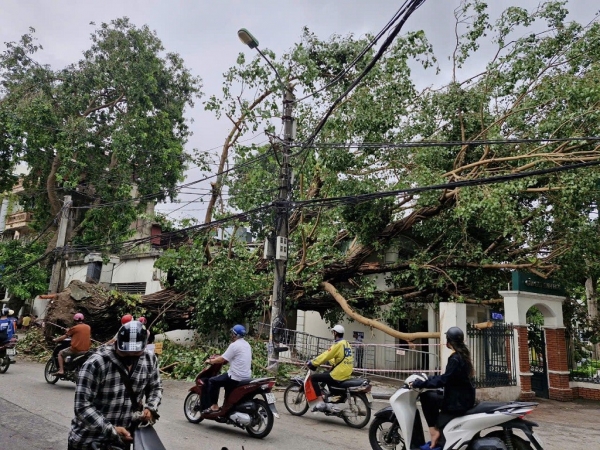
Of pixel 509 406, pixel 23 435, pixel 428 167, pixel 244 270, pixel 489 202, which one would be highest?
pixel 428 167

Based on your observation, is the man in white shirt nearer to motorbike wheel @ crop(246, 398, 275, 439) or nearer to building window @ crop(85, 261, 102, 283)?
motorbike wheel @ crop(246, 398, 275, 439)

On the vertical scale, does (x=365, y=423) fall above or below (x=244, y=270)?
below

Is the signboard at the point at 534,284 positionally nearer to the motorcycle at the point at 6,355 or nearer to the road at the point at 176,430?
the road at the point at 176,430

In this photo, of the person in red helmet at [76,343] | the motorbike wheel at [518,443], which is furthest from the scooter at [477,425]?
the person in red helmet at [76,343]

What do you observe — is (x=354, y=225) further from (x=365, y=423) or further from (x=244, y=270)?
(x=365, y=423)

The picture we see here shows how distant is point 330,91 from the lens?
15.2m

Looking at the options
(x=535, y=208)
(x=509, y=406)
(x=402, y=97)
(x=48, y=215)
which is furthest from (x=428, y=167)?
(x=48, y=215)

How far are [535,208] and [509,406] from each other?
9.81 m

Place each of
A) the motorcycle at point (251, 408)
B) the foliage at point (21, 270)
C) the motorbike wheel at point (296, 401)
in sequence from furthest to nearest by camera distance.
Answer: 1. the foliage at point (21, 270)
2. the motorbike wheel at point (296, 401)
3. the motorcycle at point (251, 408)

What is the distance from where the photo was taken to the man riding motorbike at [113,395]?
9.94ft

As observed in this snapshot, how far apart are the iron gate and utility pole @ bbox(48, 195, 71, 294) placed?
16.9 meters

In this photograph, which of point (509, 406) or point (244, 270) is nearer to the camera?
point (509, 406)

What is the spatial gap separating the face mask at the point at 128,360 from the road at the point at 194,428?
11.3 ft

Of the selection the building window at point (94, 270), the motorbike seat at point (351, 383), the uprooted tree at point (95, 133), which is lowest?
the motorbike seat at point (351, 383)
